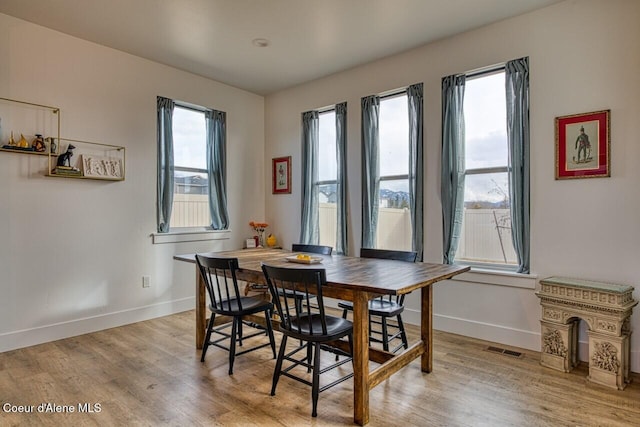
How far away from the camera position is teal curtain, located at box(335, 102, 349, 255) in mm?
4496

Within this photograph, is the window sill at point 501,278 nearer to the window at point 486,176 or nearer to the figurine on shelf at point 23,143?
the window at point 486,176

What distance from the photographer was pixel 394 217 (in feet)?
13.7

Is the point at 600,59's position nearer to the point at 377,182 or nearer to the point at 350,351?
the point at 377,182

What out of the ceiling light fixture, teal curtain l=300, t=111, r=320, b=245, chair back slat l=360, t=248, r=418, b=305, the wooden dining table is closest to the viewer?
the wooden dining table

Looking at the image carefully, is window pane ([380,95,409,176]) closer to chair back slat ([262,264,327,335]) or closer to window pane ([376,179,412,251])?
window pane ([376,179,412,251])

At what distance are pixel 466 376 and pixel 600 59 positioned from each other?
266 cm

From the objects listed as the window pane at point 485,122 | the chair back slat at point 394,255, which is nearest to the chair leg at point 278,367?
the chair back slat at point 394,255

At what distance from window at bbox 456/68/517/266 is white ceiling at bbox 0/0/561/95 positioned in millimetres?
639

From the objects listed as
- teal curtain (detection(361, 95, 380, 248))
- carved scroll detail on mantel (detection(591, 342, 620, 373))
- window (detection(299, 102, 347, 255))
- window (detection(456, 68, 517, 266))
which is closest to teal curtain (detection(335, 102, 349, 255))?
window (detection(299, 102, 347, 255))

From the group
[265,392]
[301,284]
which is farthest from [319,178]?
[265,392]

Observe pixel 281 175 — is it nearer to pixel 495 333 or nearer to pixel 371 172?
pixel 371 172

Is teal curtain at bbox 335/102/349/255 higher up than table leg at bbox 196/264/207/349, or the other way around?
teal curtain at bbox 335/102/349/255

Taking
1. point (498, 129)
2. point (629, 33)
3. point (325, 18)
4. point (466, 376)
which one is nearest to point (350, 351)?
point (466, 376)

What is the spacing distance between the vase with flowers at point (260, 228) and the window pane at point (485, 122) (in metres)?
2.88
